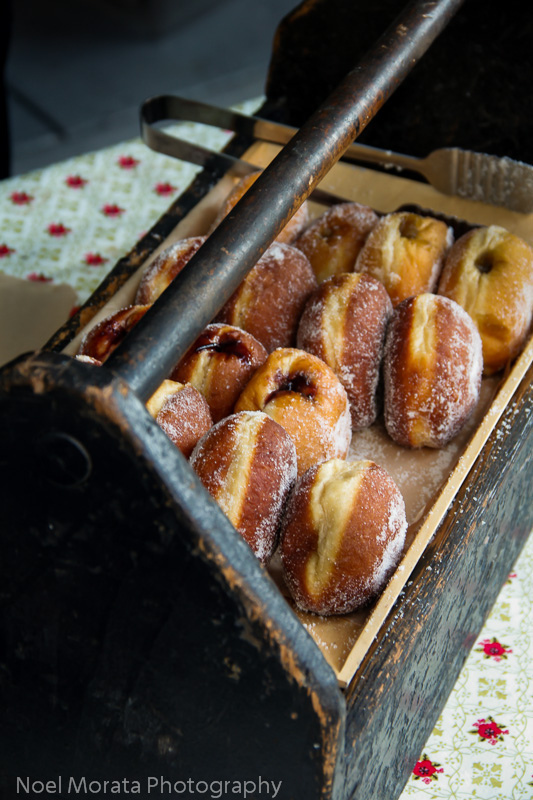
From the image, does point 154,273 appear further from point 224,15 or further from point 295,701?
point 224,15

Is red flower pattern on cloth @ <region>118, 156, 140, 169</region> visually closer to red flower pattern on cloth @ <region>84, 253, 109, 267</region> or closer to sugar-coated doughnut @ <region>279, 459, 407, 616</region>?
red flower pattern on cloth @ <region>84, 253, 109, 267</region>

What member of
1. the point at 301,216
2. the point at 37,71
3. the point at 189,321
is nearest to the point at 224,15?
the point at 37,71

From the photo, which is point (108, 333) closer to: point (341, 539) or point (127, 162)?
point (341, 539)

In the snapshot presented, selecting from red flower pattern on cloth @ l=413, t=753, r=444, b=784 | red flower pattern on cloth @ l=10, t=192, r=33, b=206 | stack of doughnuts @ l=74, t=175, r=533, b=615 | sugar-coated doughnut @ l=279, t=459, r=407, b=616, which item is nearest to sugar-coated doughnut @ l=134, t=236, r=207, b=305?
stack of doughnuts @ l=74, t=175, r=533, b=615

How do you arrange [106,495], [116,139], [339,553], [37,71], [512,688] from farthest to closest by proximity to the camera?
[37,71]
[116,139]
[512,688]
[339,553]
[106,495]

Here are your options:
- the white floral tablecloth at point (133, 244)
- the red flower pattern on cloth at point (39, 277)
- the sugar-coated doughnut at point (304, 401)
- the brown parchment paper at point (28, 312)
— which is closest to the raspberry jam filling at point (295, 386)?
the sugar-coated doughnut at point (304, 401)
